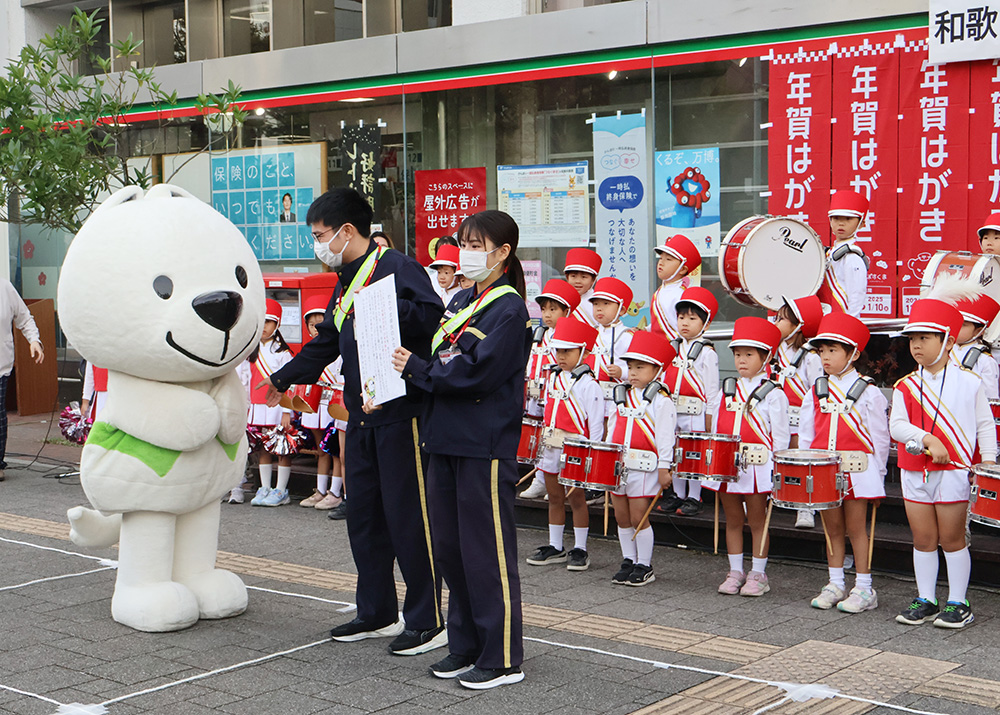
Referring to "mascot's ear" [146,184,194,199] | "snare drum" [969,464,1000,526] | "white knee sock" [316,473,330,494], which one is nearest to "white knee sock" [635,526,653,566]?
"snare drum" [969,464,1000,526]

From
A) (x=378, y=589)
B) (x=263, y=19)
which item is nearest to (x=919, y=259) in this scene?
(x=378, y=589)

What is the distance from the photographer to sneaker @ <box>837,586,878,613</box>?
6.95 meters

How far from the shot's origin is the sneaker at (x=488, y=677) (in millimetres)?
5543

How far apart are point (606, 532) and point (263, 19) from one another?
9080 mm

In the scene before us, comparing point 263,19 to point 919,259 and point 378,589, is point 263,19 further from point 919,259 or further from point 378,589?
point 378,589

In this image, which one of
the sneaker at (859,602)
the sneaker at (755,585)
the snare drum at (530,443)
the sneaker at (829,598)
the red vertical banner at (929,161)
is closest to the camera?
the sneaker at (859,602)

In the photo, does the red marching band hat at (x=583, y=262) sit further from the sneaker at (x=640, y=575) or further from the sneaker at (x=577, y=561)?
the sneaker at (x=640, y=575)

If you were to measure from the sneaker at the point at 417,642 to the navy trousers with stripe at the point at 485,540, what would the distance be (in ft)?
1.76

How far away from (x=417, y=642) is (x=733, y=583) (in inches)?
91.1

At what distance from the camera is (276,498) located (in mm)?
10531

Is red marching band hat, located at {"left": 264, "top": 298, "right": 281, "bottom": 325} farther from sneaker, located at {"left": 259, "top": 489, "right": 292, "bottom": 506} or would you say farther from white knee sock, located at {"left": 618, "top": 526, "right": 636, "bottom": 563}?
white knee sock, located at {"left": 618, "top": 526, "right": 636, "bottom": 563}

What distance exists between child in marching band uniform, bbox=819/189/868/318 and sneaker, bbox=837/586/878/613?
2.72m

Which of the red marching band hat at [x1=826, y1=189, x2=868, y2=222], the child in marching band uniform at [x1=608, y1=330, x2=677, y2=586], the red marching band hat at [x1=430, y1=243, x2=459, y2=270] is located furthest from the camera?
the red marching band hat at [x1=430, y1=243, x2=459, y2=270]

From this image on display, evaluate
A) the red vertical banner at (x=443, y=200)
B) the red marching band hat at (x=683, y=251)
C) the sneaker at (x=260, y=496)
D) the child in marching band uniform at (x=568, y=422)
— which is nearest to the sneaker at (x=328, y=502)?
the sneaker at (x=260, y=496)
